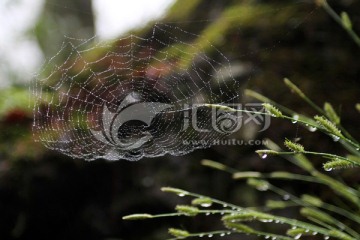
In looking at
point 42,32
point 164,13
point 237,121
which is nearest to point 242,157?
point 237,121

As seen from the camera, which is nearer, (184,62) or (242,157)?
(242,157)

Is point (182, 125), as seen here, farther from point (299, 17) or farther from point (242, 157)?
point (299, 17)

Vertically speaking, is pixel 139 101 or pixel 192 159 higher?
pixel 139 101

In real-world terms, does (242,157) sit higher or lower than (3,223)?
higher
